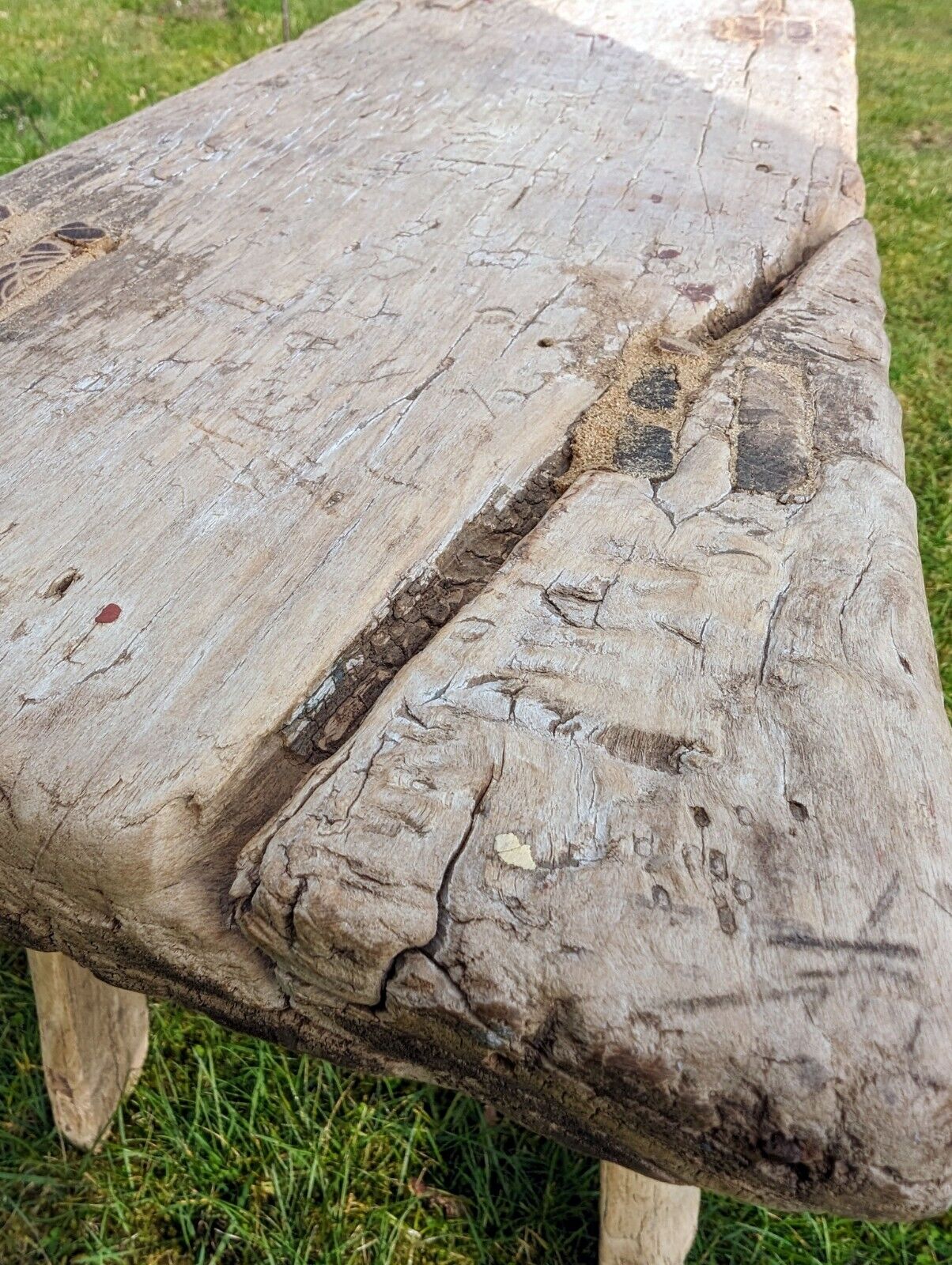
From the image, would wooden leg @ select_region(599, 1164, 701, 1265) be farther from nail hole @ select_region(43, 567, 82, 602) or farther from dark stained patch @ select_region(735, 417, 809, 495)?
nail hole @ select_region(43, 567, 82, 602)

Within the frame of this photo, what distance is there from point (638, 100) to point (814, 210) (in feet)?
1.87

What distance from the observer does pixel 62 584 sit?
1.07 metres

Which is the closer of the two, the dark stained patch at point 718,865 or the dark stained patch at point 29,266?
the dark stained patch at point 718,865

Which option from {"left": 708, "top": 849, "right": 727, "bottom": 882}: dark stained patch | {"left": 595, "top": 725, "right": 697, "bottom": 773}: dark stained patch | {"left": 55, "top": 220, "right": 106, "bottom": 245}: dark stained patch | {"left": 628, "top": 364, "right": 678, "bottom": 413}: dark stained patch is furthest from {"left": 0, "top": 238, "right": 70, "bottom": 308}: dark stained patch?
{"left": 708, "top": 849, "right": 727, "bottom": 882}: dark stained patch

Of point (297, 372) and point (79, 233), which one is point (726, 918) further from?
point (79, 233)

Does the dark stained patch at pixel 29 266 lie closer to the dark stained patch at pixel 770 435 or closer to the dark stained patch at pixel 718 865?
the dark stained patch at pixel 770 435

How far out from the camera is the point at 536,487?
1.25 metres

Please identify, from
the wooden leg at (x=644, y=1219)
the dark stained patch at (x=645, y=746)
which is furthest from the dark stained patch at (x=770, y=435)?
the wooden leg at (x=644, y=1219)

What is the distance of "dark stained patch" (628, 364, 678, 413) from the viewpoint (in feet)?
4.49

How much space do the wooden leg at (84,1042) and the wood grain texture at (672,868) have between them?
0.77 meters

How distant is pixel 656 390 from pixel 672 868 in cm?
79

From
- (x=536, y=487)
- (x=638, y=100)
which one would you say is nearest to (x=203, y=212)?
(x=536, y=487)

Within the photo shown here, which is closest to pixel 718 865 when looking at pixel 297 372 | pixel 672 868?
pixel 672 868

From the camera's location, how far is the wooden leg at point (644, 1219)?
1283mm
